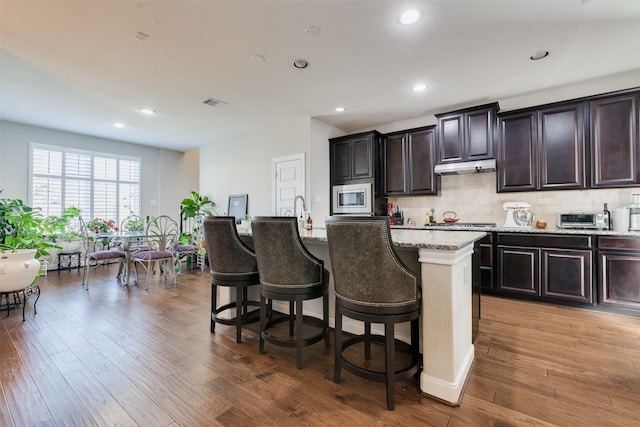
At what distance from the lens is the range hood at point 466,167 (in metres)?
3.89

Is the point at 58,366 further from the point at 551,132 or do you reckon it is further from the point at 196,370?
the point at 551,132

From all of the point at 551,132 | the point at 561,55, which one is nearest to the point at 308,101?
the point at 561,55

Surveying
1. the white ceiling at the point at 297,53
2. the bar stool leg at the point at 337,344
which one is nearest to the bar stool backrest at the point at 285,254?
the bar stool leg at the point at 337,344

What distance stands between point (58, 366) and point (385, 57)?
12.5ft

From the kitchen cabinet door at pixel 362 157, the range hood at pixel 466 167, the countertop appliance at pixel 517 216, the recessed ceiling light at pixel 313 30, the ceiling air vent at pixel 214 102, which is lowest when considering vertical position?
the countertop appliance at pixel 517 216

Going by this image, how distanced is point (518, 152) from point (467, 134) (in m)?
0.68

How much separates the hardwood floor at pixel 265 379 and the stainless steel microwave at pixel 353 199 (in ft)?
7.95

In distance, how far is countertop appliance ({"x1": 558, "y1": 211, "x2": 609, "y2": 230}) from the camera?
328cm

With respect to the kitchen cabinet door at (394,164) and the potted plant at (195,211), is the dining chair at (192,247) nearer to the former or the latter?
the potted plant at (195,211)

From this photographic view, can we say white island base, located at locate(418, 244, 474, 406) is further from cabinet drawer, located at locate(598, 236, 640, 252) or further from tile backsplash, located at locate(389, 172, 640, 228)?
tile backsplash, located at locate(389, 172, 640, 228)

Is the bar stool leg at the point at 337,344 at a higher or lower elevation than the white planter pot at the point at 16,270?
lower

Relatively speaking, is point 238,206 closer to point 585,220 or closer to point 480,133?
point 480,133

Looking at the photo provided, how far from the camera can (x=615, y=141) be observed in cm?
320

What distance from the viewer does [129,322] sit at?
9.37ft
